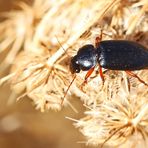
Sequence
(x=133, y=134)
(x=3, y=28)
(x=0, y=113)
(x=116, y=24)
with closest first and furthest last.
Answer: (x=133, y=134) < (x=116, y=24) < (x=3, y=28) < (x=0, y=113)

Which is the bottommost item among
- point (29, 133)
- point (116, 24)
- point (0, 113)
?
point (29, 133)

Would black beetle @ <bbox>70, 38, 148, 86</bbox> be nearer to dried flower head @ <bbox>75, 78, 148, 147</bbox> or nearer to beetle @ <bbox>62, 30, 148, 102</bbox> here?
beetle @ <bbox>62, 30, 148, 102</bbox>

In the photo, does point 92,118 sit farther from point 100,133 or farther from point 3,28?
point 3,28

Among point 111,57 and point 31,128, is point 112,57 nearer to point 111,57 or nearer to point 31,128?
point 111,57

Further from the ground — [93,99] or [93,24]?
[93,24]

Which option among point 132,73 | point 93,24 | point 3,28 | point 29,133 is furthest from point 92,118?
point 29,133

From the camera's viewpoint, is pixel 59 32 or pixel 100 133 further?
pixel 59 32

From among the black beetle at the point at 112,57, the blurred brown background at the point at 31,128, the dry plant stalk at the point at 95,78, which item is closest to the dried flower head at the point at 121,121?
the dry plant stalk at the point at 95,78
